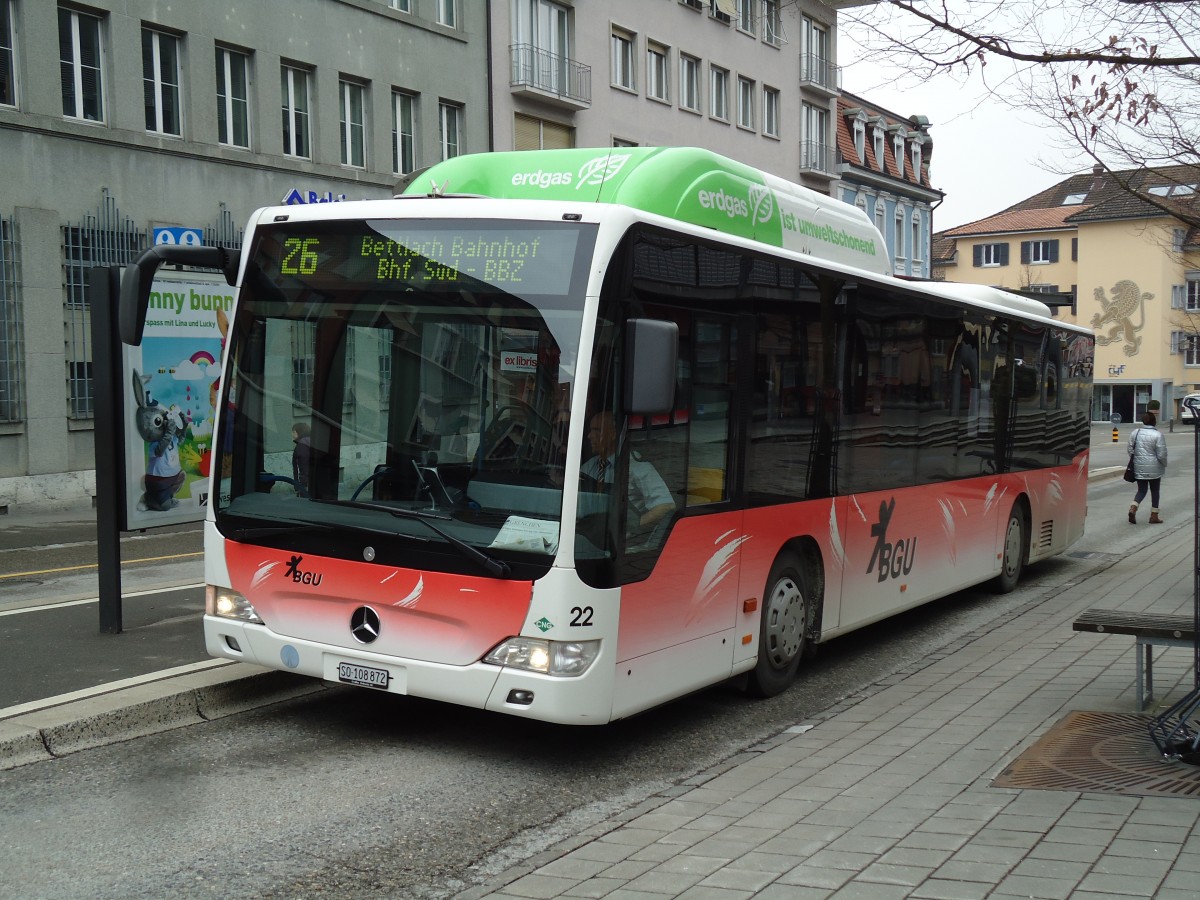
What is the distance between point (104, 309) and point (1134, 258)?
285ft

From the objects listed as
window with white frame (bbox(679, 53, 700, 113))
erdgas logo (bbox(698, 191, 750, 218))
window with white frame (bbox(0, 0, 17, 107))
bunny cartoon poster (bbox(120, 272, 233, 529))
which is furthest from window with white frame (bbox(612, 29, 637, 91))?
erdgas logo (bbox(698, 191, 750, 218))

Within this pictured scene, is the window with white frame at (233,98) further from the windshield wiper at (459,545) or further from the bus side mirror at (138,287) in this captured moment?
the windshield wiper at (459,545)

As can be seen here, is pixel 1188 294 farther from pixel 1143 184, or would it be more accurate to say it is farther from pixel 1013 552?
pixel 1143 184

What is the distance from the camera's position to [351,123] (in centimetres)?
2652

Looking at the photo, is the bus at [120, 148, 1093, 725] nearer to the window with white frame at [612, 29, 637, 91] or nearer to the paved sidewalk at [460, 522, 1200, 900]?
the paved sidewalk at [460, 522, 1200, 900]

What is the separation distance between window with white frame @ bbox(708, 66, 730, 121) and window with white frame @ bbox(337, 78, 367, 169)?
53.2 feet

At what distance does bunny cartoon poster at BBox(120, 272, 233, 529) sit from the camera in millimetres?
9039

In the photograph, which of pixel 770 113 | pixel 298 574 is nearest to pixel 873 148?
pixel 770 113

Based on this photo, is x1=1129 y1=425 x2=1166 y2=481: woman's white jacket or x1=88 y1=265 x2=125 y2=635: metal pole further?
x1=1129 y1=425 x2=1166 y2=481: woman's white jacket

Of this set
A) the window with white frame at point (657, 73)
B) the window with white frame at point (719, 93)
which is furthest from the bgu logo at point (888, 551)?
the window with white frame at point (719, 93)

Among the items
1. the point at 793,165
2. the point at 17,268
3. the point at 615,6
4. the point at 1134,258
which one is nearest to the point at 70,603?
the point at 17,268

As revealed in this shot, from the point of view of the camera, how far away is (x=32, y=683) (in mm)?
7344

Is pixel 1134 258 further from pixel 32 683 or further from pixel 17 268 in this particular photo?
pixel 32 683

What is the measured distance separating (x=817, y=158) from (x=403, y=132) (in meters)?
23.7
